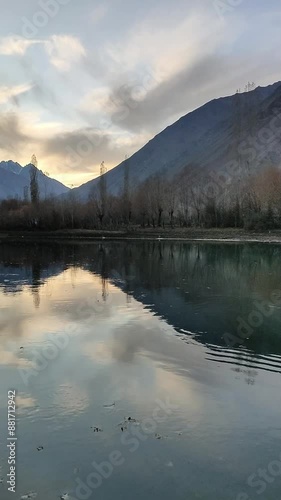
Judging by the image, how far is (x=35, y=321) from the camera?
16609 millimetres

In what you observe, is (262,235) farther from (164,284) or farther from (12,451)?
(12,451)

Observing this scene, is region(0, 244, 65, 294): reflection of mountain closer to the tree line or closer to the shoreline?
the shoreline

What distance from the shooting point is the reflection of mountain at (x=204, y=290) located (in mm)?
13555

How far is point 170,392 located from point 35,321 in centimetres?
814

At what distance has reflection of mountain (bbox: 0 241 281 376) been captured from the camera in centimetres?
1355
